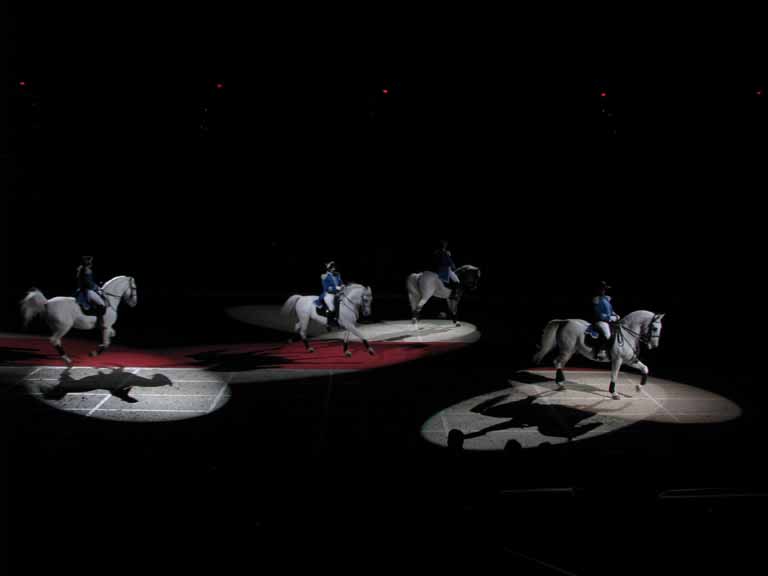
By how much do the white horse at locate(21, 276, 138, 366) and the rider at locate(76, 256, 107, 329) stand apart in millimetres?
91

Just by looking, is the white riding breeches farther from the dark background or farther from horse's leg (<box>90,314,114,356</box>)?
horse's leg (<box>90,314,114,356</box>)

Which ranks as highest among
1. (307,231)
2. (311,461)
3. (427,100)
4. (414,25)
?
(414,25)

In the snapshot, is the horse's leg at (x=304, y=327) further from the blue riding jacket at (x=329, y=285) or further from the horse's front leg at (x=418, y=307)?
the horse's front leg at (x=418, y=307)

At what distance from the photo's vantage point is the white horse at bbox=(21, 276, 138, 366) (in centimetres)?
1127

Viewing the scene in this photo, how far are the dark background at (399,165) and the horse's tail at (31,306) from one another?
8.81ft

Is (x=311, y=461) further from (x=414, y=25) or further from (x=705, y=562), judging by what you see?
(x=414, y=25)

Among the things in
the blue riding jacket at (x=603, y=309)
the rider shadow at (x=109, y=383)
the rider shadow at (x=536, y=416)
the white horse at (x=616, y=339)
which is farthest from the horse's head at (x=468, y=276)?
the rider shadow at (x=109, y=383)

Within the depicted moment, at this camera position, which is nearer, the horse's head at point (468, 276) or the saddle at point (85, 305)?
the saddle at point (85, 305)

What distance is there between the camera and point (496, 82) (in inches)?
748

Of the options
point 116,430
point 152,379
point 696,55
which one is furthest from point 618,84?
point 116,430

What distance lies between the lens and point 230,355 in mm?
12562

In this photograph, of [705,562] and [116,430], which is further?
[116,430]

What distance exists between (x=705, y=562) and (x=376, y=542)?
247cm

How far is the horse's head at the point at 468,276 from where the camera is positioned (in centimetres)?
1647
